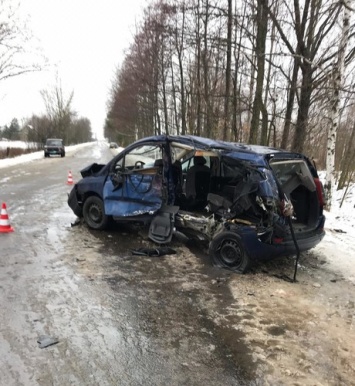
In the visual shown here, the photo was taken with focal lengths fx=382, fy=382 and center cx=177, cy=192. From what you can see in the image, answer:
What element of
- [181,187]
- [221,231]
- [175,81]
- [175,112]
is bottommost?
[221,231]

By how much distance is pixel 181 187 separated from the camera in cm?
671

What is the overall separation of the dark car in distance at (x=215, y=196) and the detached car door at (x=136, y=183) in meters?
0.02

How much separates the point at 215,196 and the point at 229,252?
3.11 ft

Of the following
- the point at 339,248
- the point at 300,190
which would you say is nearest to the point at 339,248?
the point at 339,248

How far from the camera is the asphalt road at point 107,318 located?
3023 mm

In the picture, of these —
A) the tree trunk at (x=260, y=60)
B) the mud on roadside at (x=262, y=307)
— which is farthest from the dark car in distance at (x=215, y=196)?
the tree trunk at (x=260, y=60)

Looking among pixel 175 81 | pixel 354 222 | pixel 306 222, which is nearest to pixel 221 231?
pixel 306 222

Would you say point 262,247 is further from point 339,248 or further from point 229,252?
point 339,248

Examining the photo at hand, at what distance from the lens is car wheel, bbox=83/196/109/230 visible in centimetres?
736

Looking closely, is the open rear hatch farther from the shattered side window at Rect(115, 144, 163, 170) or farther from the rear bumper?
the shattered side window at Rect(115, 144, 163, 170)

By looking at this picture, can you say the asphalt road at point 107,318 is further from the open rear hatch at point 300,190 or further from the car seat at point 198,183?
the open rear hatch at point 300,190

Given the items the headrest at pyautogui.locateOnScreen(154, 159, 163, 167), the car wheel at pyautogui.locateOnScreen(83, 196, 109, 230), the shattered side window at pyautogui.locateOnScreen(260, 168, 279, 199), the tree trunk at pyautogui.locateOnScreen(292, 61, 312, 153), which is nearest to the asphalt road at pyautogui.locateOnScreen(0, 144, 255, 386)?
the car wheel at pyautogui.locateOnScreen(83, 196, 109, 230)

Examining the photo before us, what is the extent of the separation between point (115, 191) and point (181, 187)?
4.01 ft

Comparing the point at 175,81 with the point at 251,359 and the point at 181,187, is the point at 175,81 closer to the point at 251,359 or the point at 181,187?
the point at 181,187
